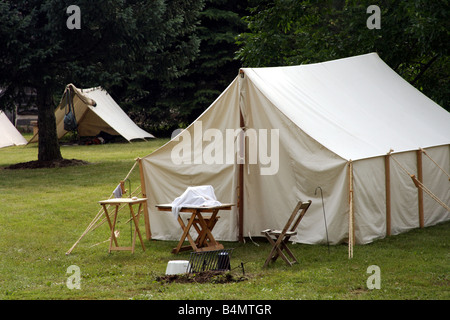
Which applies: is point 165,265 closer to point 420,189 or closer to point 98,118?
point 420,189

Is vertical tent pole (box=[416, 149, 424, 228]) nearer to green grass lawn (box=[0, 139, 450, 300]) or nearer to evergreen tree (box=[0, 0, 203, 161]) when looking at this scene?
green grass lawn (box=[0, 139, 450, 300])

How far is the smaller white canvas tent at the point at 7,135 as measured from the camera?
2594 cm

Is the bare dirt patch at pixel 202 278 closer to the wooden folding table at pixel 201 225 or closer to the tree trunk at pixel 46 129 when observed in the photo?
the wooden folding table at pixel 201 225

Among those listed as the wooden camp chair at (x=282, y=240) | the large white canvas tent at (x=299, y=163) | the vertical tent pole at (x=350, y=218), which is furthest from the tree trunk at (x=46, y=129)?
the wooden camp chair at (x=282, y=240)

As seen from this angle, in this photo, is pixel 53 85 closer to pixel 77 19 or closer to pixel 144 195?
pixel 77 19

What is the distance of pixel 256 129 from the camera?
382 inches

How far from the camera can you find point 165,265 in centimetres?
834

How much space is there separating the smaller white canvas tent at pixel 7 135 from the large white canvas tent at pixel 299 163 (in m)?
17.2

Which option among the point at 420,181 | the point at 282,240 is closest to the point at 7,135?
the point at 420,181

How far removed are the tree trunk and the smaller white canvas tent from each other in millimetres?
7613

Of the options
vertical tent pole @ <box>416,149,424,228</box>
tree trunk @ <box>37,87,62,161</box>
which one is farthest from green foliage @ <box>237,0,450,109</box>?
tree trunk @ <box>37,87,62,161</box>

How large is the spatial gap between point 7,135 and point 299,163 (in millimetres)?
19282

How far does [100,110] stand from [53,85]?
324 inches
